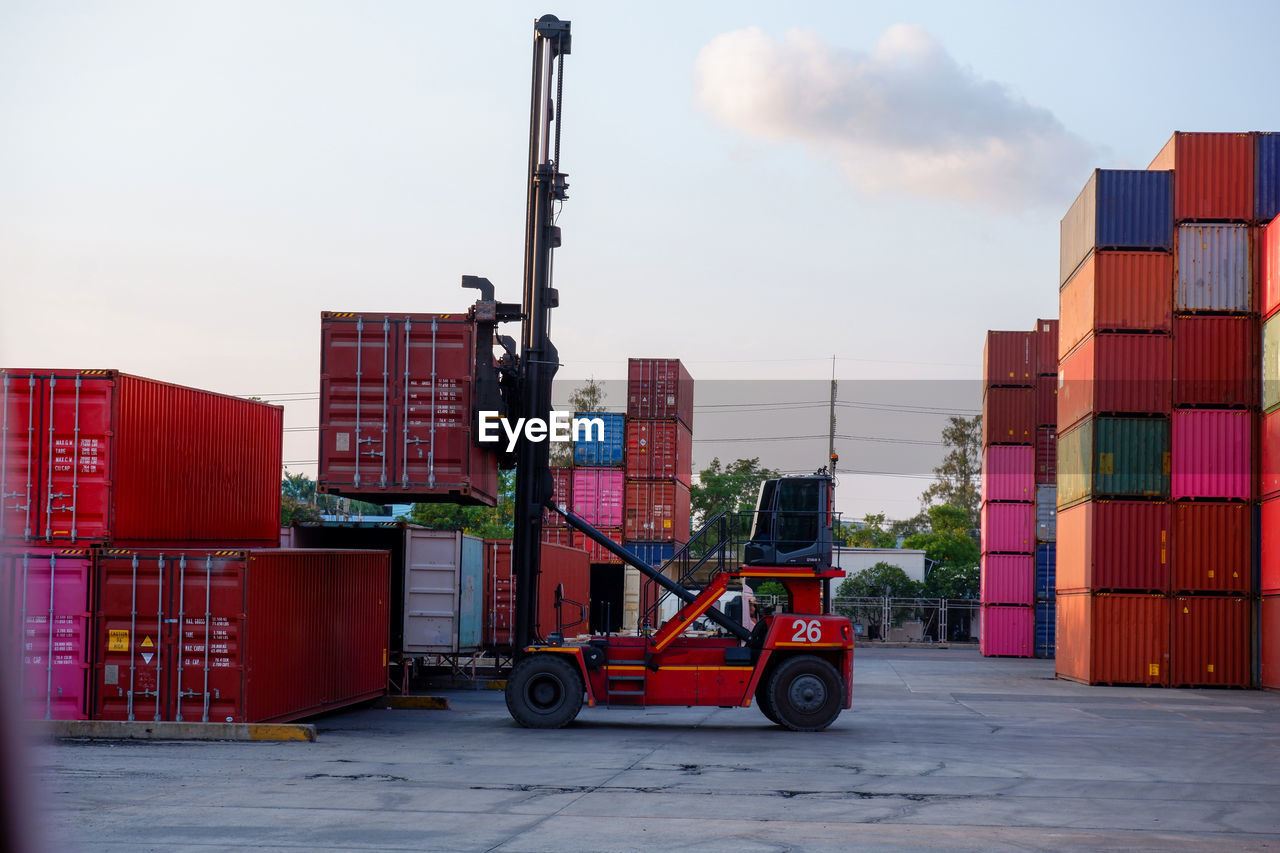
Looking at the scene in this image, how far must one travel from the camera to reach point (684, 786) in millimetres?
13633

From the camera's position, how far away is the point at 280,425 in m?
23.8

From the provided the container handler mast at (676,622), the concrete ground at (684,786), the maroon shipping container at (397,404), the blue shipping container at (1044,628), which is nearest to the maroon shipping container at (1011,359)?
the blue shipping container at (1044,628)

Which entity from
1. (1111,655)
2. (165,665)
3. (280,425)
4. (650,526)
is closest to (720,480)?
(650,526)

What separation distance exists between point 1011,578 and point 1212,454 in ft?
71.8

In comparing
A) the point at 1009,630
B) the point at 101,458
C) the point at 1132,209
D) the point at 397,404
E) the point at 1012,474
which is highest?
the point at 1132,209

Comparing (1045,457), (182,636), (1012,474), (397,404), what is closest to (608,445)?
(1012,474)

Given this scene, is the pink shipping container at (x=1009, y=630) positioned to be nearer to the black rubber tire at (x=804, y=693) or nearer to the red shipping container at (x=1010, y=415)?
the red shipping container at (x=1010, y=415)

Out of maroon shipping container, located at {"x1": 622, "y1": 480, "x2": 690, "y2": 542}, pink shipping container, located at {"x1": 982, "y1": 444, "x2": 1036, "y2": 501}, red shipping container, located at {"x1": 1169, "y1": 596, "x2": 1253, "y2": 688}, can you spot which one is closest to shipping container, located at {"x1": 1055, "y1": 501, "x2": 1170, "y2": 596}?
red shipping container, located at {"x1": 1169, "y1": 596, "x2": 1253, "y2": 688}

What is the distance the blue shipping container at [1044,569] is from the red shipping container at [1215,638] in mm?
20956

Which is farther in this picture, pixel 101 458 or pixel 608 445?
pixel 608 445

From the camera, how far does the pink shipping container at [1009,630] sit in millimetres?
53188

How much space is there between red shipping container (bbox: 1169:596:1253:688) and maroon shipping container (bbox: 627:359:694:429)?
26.6 metres

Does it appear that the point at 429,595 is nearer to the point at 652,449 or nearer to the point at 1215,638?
the point at 1215,638

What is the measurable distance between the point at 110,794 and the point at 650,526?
42.7 m
